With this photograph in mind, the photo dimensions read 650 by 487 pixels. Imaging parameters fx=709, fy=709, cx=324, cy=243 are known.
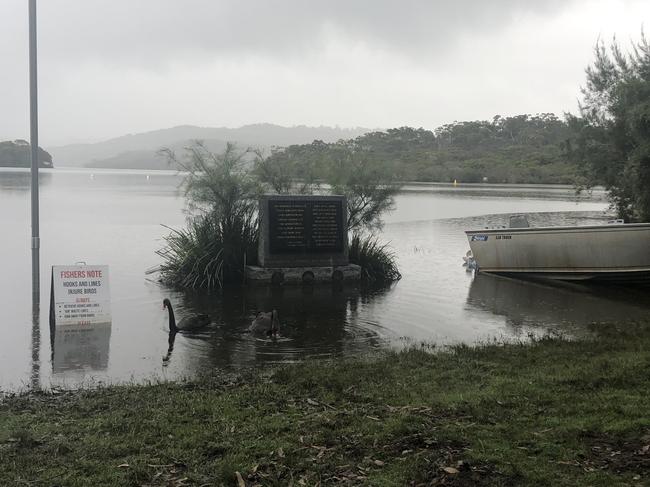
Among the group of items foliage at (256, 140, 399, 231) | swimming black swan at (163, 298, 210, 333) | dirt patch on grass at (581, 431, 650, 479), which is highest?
foliage at (256, 140, 399, 231)

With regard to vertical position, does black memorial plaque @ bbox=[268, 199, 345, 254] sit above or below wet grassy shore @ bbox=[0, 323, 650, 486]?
above

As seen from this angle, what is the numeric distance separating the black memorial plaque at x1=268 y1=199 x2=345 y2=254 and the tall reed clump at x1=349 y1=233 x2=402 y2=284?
101cm

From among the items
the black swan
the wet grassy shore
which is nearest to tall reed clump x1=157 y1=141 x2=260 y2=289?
the black swan

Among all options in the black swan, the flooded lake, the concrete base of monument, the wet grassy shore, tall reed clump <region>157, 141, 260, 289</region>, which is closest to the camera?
the wet grassy shore

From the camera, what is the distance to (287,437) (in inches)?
213

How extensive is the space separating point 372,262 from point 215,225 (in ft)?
13.4

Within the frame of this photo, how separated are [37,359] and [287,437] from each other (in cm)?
500

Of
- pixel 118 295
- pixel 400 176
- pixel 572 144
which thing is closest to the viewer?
pixel 118 295

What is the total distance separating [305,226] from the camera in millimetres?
16828

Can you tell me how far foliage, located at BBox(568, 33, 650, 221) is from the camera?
660 inches

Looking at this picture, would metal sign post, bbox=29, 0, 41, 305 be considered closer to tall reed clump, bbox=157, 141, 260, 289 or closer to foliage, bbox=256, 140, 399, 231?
tall reed clump, bbox=157, 141, 260, 289

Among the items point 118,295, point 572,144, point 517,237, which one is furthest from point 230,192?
point 572,144

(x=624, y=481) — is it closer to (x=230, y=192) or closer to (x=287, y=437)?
(x=287, y=437)

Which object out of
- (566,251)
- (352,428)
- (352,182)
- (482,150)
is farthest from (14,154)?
(352,428)
